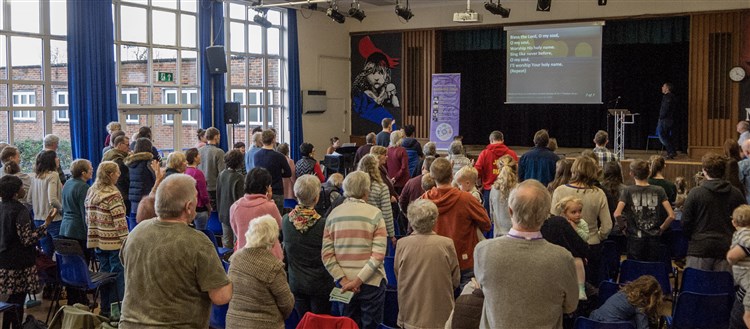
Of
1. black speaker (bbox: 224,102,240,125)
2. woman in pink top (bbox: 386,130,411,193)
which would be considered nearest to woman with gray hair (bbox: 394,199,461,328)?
woman in pink top (bbox: 386,130,411,193)

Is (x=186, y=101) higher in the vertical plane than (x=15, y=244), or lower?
higher

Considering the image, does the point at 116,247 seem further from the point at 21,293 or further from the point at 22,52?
the point at 22,52

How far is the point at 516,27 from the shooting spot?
15703mm

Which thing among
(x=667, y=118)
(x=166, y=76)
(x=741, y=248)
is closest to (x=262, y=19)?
(x=166, y=76)

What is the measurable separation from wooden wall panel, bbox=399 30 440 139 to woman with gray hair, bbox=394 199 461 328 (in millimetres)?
12920

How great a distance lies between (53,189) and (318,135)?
10887mm

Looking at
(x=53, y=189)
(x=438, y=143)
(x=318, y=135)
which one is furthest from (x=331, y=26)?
(x=53, y=189)

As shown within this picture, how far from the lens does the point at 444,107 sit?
1666 centimetres

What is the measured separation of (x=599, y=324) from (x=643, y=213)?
7.75 feet

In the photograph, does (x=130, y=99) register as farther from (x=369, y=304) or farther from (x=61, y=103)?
(x=369, y=304)

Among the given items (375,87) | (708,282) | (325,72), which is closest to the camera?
(708,282)

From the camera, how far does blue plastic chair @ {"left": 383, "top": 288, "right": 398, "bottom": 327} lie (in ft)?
15.3

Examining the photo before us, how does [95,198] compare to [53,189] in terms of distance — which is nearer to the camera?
[95,198]

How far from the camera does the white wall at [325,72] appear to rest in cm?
1678
